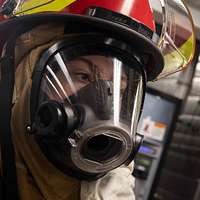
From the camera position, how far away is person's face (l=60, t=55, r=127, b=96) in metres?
0.82

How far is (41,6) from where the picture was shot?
0.84 metres

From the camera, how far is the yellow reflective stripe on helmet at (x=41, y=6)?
832 millimetres

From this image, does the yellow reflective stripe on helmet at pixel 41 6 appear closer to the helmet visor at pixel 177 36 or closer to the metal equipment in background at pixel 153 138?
the helmet visor at pixel 177 36

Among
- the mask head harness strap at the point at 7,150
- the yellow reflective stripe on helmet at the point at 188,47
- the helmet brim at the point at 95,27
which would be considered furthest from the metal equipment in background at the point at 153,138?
the mask head harness strap at the point at 7,150

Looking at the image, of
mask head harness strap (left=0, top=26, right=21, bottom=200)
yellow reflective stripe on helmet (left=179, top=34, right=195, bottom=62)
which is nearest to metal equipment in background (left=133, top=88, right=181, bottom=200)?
yellow reflective stripe on helmet (left=179, top=34, right=195, bottom=62)

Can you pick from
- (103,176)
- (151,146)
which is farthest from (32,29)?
(151,146)

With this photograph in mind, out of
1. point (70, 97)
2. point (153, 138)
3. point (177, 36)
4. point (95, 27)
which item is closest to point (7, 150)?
point (70, 97)

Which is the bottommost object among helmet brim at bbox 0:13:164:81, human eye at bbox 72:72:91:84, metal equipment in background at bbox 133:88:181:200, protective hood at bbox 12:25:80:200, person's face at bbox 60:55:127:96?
metal equipment in background at bbox 133:88:181:200

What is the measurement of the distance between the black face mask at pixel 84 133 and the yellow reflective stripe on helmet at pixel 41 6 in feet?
0.66

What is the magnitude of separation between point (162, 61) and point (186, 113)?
2.72 m

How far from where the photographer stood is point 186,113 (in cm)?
356

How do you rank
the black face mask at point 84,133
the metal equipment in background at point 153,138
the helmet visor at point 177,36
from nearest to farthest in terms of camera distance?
1. the black face mask at point 84,133
2. the helmet visor at point 177,36
3. the metal equipment in background at point 153,138

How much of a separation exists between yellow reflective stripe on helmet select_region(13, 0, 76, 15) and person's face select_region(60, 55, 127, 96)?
13 cm

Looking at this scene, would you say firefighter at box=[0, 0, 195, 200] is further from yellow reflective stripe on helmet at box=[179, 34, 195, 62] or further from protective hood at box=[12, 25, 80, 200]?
yellow reflective stripe on helmet at box=[179, 34, 195, 62]
